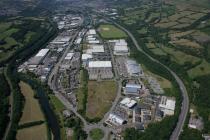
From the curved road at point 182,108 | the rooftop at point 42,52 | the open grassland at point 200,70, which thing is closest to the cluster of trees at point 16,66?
the rooftop at point 42,52

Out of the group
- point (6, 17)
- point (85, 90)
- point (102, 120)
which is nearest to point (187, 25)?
point (85, 90)

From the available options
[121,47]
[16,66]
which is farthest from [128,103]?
[16,66]

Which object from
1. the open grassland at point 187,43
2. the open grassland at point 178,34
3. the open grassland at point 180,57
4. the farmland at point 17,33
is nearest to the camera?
the open grassland at point 180,57

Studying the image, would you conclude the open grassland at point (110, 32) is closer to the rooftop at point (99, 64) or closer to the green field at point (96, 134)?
the rooftop at point (99, 64)

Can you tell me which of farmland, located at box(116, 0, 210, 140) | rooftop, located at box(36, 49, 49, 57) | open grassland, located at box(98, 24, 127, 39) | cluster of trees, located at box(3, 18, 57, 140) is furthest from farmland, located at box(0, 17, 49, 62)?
farmland, located at box(116, 0, 210, 140)

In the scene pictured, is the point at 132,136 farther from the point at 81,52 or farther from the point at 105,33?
the point at 105,33

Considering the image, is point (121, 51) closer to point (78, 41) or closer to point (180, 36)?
point (78, 41)

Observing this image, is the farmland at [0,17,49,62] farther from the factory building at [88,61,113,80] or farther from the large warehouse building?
the large warehouse building
